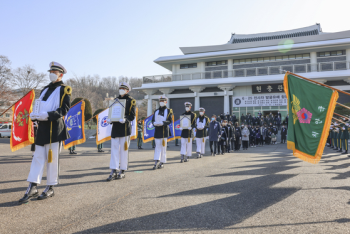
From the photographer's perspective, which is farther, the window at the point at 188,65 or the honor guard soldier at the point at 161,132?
the window at the point at 188,65

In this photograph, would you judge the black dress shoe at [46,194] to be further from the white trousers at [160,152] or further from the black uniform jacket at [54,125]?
Answer: the white trousers at [160,152]

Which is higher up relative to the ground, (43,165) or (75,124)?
(75,124)

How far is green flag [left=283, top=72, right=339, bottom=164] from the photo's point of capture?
5.25 meters

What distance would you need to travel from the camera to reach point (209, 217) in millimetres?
3590

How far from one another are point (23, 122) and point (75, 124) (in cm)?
310

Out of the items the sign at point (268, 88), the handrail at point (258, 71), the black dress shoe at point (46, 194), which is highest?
the handrail at point (258, 71)

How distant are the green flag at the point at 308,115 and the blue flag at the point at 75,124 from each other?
719 centimetres

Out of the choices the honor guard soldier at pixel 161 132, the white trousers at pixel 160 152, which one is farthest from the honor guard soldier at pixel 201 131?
the white trousers at pixel 160 152

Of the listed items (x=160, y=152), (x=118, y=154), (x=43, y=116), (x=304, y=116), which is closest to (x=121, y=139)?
(x=118, y=154)

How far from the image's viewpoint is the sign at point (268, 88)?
3100cm

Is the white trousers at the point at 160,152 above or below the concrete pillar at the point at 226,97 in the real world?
below

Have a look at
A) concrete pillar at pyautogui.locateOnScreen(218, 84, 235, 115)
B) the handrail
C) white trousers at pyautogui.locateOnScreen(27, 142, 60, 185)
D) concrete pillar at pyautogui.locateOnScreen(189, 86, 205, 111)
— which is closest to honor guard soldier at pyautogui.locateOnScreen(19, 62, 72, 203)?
white trousers at pyautogui.locateOnScreen(27, 142, 60, 185)

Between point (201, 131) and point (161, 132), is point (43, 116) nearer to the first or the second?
point (161, 132)

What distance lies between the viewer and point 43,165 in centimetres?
464
